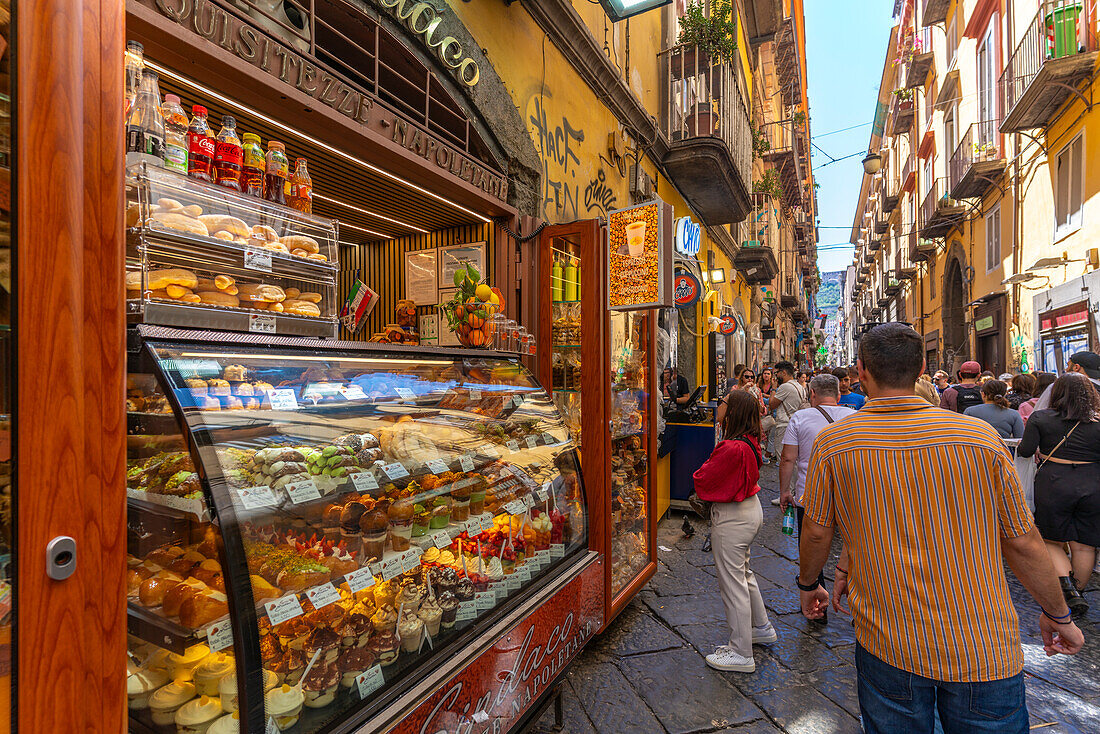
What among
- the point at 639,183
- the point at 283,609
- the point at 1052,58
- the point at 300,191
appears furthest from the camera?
the point at 1052,58

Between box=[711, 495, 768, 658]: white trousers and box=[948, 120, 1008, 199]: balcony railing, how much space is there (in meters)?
12.9

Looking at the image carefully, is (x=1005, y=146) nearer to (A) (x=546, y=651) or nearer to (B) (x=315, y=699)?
(A) (x=546, y=651)

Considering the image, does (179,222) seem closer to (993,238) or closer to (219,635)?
(219,635)

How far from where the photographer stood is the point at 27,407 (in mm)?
935

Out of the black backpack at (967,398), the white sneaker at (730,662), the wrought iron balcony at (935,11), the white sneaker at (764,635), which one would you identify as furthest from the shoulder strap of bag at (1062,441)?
the wrought iron balcony at (935,11)

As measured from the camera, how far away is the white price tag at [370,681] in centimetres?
164

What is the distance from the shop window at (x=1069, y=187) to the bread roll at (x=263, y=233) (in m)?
11.5

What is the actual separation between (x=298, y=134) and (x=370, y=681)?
2157 mm

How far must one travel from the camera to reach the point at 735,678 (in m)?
3.13

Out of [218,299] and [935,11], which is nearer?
[218,299]

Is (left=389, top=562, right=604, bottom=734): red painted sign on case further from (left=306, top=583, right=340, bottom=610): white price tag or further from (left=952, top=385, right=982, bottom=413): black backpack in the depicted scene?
(left=952, top=385, right=982, bottom=413): black backpack

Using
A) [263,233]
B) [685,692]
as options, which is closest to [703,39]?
[263,233]

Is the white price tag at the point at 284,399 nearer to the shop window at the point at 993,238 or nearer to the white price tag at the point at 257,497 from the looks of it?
the white price tag at the point at 257,497

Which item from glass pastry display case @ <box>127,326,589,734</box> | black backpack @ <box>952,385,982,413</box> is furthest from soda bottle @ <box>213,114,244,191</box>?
black backpack @ <box>952,385,982,413</box>
